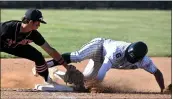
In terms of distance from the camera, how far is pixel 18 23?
6664mm

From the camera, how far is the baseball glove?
7496 millimetres

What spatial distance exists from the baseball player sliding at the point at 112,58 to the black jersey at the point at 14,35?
750 millimetres

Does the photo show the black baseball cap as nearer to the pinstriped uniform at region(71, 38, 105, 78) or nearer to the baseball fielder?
the baseball fielder

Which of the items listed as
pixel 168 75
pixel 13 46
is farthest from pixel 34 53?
pixel 168 75

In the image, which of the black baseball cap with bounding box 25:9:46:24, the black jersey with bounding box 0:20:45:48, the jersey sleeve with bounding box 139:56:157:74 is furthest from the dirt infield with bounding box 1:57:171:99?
the black baseball cap with bounding box 25:9:46:24

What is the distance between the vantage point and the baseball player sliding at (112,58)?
23.0 feet

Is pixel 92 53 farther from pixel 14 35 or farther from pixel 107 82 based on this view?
pixel 14 35

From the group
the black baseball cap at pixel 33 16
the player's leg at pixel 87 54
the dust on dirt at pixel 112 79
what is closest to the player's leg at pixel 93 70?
the player's leg at pixel 87 54

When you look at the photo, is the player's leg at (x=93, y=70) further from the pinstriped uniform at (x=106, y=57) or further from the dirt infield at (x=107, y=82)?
the dirt infield at (x=107, y=82)

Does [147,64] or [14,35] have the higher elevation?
[14,35]

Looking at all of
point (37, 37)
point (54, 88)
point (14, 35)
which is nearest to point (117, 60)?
point (54, 88)

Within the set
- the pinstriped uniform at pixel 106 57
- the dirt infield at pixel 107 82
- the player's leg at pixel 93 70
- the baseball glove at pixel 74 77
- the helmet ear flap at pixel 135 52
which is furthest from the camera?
the player's leg at pixel 93 70

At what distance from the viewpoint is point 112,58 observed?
23.3 feet

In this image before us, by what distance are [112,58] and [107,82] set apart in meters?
1.32
